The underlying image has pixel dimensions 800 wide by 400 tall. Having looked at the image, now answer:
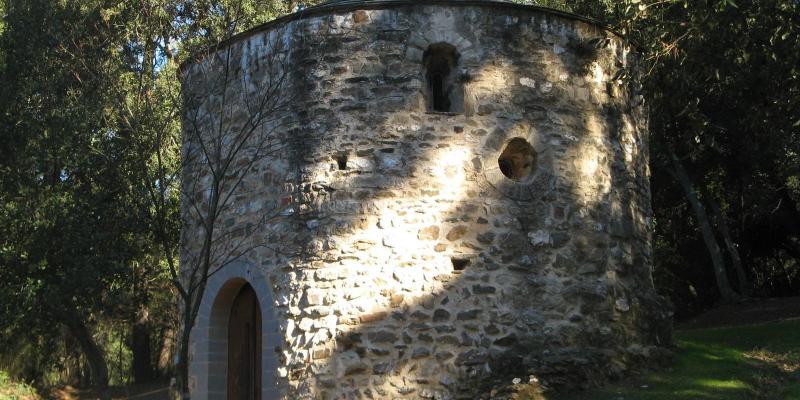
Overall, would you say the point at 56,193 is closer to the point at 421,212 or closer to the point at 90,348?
the point at 90,348

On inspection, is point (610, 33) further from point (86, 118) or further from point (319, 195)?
point (86, 118)

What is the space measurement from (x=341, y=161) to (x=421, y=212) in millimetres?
1075

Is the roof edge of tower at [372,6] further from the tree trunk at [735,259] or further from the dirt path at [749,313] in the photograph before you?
the tree trunk at [735,259]

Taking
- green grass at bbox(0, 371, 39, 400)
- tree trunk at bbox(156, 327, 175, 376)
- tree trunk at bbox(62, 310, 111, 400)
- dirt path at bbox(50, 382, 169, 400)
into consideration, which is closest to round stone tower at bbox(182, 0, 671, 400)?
tree trunk at bbox(62, 310, 111, 400)

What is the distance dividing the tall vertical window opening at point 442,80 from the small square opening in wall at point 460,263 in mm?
1716

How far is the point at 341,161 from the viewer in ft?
30.9

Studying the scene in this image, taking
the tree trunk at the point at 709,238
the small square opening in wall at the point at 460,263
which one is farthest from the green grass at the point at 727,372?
the tree trunk at the point at 709,238

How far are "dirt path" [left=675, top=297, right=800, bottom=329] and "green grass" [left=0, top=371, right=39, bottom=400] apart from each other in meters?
14.0

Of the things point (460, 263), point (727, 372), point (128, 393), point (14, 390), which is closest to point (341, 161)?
point (460, 263)

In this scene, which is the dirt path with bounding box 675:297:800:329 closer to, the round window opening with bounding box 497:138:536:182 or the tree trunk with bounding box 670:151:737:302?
the tree trunk with bounding box 670:151:737:302

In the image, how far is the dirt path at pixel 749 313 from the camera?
15.0 m

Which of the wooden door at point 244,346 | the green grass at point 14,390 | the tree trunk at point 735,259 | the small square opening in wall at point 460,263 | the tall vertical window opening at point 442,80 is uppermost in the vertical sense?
the tall vertical window opening at point 442,80

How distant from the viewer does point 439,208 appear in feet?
30.2

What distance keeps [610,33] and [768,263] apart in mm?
14096
